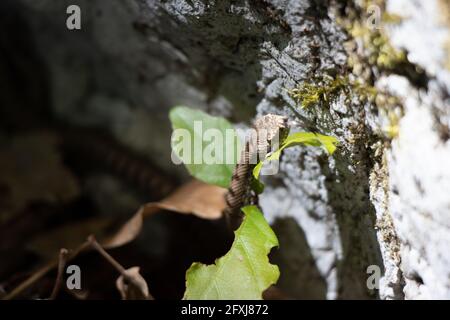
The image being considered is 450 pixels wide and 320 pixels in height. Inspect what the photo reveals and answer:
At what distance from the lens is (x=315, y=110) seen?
3.76 ft

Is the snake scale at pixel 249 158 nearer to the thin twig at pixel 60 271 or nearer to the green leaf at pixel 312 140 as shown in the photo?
the green leaf at pixel 312 140

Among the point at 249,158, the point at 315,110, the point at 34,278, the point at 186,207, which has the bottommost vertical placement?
the point at 34,278

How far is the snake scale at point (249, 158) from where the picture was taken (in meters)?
1.16

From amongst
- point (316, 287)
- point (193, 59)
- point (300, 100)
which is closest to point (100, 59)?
point (193, 59)

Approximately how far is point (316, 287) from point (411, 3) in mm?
828

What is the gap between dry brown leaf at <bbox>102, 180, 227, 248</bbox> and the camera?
1433 millimetres

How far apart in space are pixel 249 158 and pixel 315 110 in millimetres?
191

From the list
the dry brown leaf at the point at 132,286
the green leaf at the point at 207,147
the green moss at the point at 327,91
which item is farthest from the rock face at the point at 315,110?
the dry brown leaf at the point at 132,286

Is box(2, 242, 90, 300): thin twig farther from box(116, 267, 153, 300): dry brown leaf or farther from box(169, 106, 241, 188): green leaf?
box(169, 106, 241, 188): green leaf

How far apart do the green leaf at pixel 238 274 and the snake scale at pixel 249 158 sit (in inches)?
6.1

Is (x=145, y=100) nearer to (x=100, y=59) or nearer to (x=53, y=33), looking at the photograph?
(x=100, y=59)

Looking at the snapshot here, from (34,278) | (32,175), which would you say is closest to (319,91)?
(34,278)

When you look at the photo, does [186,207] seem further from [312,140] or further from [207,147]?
[312,140]

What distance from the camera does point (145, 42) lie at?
5.04 feet
